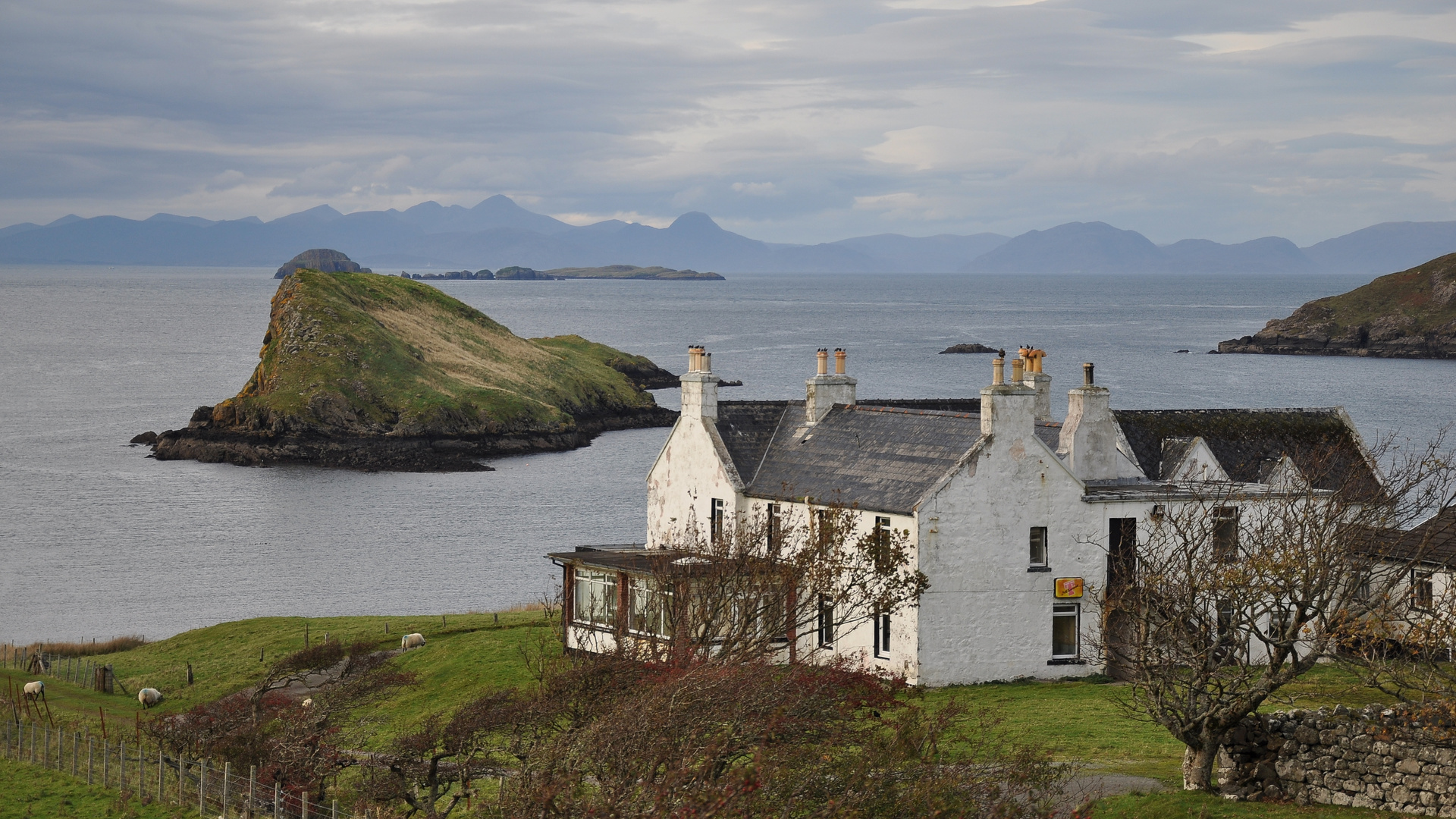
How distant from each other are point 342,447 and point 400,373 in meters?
17.2

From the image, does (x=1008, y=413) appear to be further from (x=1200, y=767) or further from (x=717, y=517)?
(x=1200, y=767)

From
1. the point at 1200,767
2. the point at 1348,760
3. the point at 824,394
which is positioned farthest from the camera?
the point at 824,394

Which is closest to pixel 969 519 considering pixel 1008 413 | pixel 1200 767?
pixel 1008 413

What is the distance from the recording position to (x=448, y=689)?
1745 inches

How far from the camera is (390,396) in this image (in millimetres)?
138625

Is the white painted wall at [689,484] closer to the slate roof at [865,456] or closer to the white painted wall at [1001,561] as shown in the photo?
the slate roof at [865,456]

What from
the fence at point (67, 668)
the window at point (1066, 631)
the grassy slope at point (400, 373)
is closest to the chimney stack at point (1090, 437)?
the window at point (1066, 631)

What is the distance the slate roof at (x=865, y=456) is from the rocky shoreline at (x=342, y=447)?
79.4 metres

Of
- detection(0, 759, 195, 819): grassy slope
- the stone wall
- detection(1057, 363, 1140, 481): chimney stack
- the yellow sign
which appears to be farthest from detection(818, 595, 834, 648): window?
detection(0, 759, 195, 819): grassy slope

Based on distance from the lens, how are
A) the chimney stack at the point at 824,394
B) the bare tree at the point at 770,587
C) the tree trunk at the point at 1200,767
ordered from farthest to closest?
1. the chimney stack at the point at 824,394
2. the bare tree at the point at 770,587
3. the tree trunk at the point at 1200,767

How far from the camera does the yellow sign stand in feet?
129

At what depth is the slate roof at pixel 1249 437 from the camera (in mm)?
48781

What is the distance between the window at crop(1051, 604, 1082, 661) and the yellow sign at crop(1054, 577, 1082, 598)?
383 millimetres

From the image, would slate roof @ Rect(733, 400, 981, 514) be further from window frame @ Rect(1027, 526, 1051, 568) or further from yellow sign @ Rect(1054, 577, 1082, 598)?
yellow sign @ Rect(1054, 577, 1082, 598)
